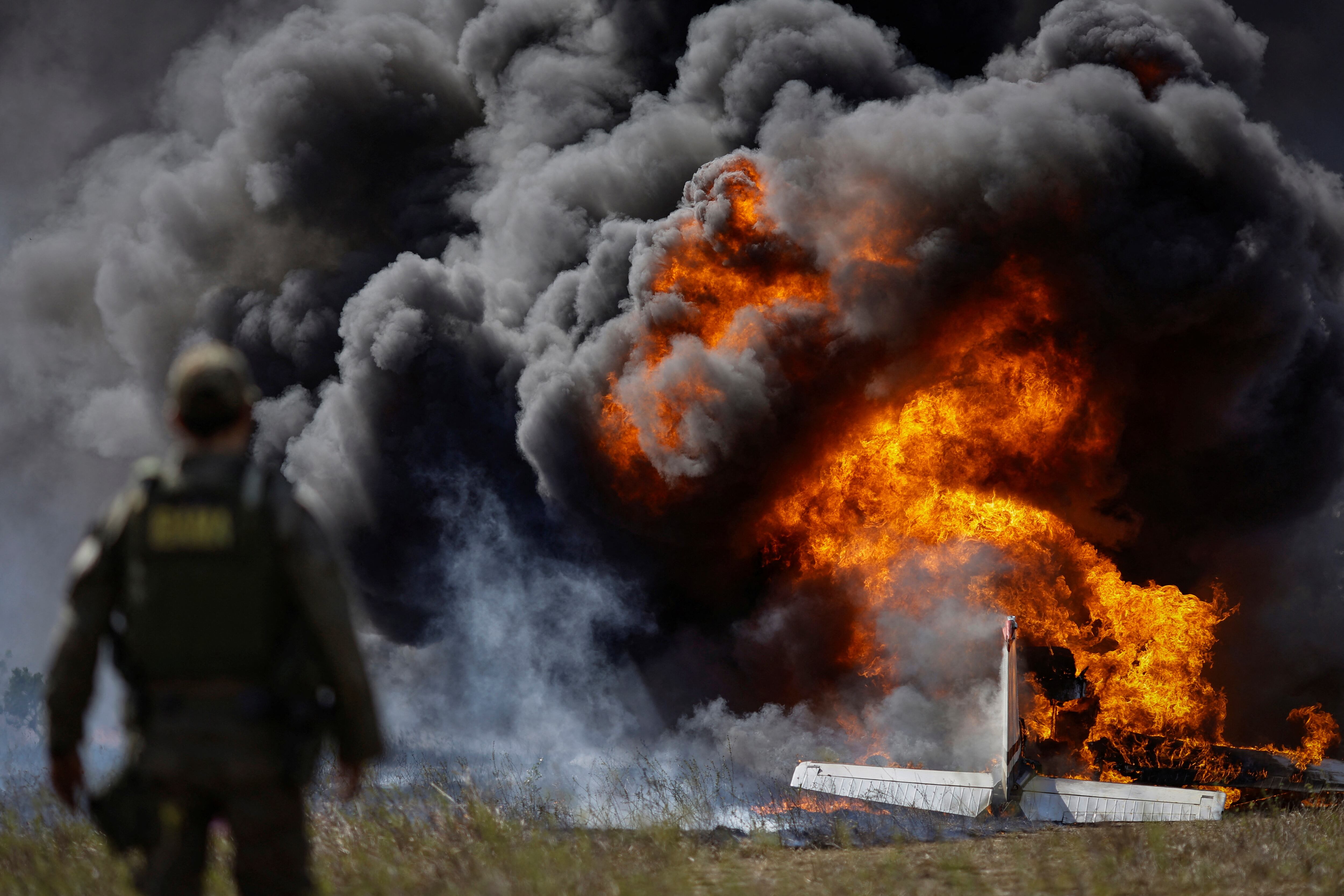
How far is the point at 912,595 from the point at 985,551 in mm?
2697

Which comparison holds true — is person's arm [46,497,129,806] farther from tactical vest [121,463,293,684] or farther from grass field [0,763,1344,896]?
grass field [0,763,1344,896]

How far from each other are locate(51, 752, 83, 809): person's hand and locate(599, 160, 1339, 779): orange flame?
24.0 m

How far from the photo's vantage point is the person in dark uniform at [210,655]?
12.8 feet

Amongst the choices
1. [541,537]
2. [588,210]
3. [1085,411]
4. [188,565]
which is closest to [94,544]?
[188,565]

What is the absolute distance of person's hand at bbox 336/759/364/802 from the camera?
13.2 ft

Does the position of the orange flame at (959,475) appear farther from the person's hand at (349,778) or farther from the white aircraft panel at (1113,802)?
the person's hand at (349,778)

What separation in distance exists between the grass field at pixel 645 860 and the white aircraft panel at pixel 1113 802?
357cm

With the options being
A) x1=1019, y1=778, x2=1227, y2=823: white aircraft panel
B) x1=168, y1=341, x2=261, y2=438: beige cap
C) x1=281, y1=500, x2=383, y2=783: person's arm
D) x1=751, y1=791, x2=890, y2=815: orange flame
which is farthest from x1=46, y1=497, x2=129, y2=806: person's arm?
x1=1019, y1=778, x2=1227, y2=823: white aircraft panel

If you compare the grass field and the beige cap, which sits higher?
the beige cap

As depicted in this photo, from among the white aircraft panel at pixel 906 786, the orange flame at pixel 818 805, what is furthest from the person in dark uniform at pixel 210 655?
the white aircraft panel at pixel 906 786

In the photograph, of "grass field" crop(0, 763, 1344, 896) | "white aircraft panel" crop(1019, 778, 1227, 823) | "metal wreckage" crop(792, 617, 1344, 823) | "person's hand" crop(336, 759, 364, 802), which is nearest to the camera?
"person's hand" crop(336, 759, 364, 802)

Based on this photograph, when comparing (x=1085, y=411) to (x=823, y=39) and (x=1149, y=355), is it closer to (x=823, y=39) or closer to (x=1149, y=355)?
(x=1149, y=355)

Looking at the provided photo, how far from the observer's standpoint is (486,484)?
41.7 meters

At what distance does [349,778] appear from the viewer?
407 centimetres
